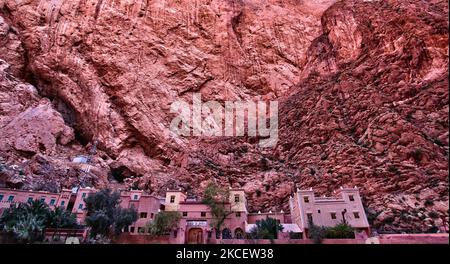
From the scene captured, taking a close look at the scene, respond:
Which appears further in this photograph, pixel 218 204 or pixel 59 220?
pixel 218 204

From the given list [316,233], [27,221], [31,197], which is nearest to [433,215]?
[316,233]

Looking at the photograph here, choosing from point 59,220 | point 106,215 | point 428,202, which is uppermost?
point 428,202

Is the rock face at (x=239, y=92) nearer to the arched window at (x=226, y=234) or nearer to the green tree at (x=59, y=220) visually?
the arched window at (x=226, y=234)

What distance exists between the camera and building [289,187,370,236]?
23688mm

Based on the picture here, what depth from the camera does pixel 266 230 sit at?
22172mm

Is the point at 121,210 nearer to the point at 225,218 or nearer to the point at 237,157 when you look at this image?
the point at 225,218

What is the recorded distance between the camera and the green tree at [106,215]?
2224cm

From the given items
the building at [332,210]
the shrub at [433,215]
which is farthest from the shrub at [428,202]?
the building at [332,210]

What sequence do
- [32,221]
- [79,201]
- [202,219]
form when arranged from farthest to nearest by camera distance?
[79,201]
[202,219]
[32,221]

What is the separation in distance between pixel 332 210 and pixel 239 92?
20813 mm

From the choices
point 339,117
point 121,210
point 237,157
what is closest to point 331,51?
point 339,117

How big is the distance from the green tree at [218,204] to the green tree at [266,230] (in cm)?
246

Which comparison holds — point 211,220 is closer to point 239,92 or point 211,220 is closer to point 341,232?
point 341,232

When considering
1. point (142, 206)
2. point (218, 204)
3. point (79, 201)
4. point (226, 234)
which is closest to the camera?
point (226, 234)
